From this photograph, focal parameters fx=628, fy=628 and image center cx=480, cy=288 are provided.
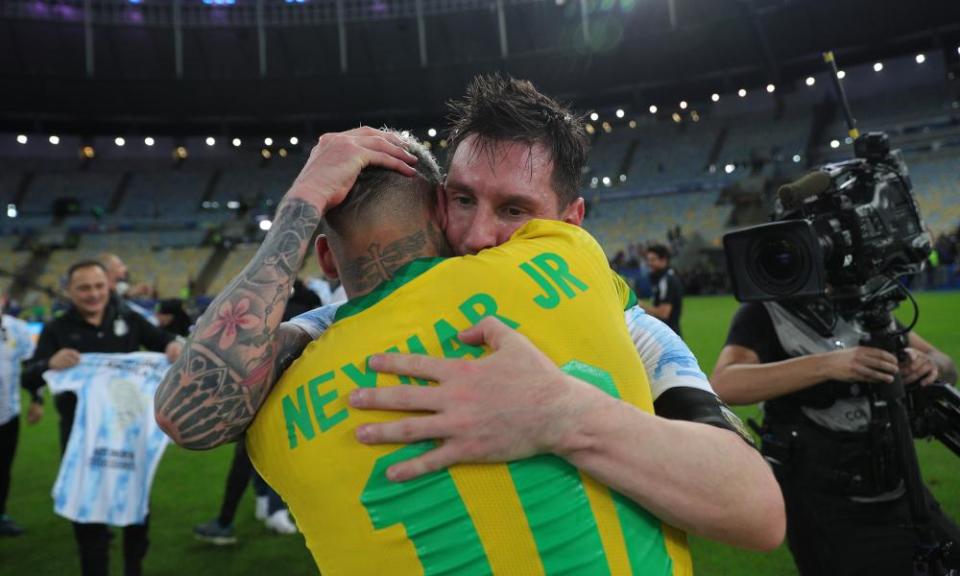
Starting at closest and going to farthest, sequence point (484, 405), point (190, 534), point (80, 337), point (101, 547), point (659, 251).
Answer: point (484, 405) → point (101, 547) → point (80, 337) → point (190, 534) → point (659, 251)

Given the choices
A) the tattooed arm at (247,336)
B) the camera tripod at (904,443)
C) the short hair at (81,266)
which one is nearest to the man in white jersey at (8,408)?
the short hair at (81,266)

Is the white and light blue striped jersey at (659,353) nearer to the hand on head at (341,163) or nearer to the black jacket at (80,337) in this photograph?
the hand on head at (341,163)

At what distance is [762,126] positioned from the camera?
37.0 metres

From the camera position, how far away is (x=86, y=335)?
4.48 m

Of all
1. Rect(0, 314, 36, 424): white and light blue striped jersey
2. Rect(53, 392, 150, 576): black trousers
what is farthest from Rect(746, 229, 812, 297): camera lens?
Rect(0, 314, 36, 424): white and light blue striped jersey

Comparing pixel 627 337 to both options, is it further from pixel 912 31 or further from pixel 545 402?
pixel 912 31

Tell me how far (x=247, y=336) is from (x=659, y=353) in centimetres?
90

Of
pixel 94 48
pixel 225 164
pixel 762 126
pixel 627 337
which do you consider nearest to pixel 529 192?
pixel 627 337

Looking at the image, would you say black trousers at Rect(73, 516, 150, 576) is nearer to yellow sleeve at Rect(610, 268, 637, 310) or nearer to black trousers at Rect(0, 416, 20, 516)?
black trousers at Rect(0, 416, 20, 516)

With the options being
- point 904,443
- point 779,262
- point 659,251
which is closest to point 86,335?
point 779,262

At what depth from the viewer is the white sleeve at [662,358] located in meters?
1.37

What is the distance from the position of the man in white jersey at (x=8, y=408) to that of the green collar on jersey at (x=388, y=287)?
565 centimetres

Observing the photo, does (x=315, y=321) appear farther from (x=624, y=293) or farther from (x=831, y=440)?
(x=831, y=440)

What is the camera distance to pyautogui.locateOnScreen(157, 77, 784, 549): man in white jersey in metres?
1.07
